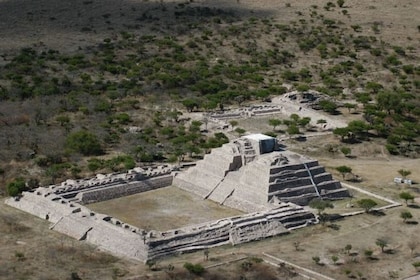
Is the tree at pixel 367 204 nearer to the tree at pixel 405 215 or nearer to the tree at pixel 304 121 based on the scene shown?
the tree at pixel 405 215

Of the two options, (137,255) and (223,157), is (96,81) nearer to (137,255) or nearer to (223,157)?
(223,157)

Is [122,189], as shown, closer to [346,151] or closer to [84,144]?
[84,144]

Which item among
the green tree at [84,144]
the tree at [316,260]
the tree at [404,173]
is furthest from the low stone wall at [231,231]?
the green tree at [84,144]

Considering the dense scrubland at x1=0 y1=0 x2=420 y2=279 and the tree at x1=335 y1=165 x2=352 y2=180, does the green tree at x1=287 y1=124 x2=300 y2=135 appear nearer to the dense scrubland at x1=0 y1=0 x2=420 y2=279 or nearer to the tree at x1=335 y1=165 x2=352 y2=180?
the dense scrubland at x1=0 y1=0 x2=420 y2=279

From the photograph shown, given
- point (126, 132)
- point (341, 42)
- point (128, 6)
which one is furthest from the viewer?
point (128, 6)

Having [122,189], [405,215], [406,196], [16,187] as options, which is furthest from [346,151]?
[16,187]

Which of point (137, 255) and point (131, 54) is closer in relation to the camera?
point (137, 255)

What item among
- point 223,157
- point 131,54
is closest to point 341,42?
point 131,54
